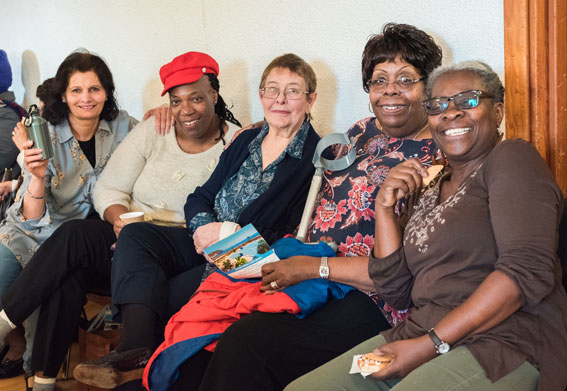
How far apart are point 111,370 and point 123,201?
1.06 metres

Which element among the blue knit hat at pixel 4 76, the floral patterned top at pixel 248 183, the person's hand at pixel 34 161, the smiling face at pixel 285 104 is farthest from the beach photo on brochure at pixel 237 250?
the blue knit hat at pixel 4 76

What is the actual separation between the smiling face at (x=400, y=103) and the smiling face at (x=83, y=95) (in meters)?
1.59

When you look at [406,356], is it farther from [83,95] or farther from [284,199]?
[83,95]

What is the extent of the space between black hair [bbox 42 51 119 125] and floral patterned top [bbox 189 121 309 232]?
3.34 feet

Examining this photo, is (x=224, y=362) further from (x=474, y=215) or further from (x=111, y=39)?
(x=111, y=39)

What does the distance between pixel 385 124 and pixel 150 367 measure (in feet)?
3.53

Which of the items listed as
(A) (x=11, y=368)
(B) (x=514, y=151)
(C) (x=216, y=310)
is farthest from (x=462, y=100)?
(A) (x=11, y=368)

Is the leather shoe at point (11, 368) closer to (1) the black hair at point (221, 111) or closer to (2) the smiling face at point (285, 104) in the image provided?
(1) the black hair at point (221, 111)

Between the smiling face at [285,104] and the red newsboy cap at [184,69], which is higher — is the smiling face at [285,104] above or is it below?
below

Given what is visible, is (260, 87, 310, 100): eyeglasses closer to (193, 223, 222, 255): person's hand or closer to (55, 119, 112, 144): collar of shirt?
(193, 223, 222, 255): person's hand

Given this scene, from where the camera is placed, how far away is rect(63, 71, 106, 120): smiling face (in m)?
2.98

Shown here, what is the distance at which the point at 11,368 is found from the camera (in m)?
2.79

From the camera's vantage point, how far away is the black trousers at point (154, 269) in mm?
2156

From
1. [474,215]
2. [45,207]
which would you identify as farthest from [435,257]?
[45,207]
